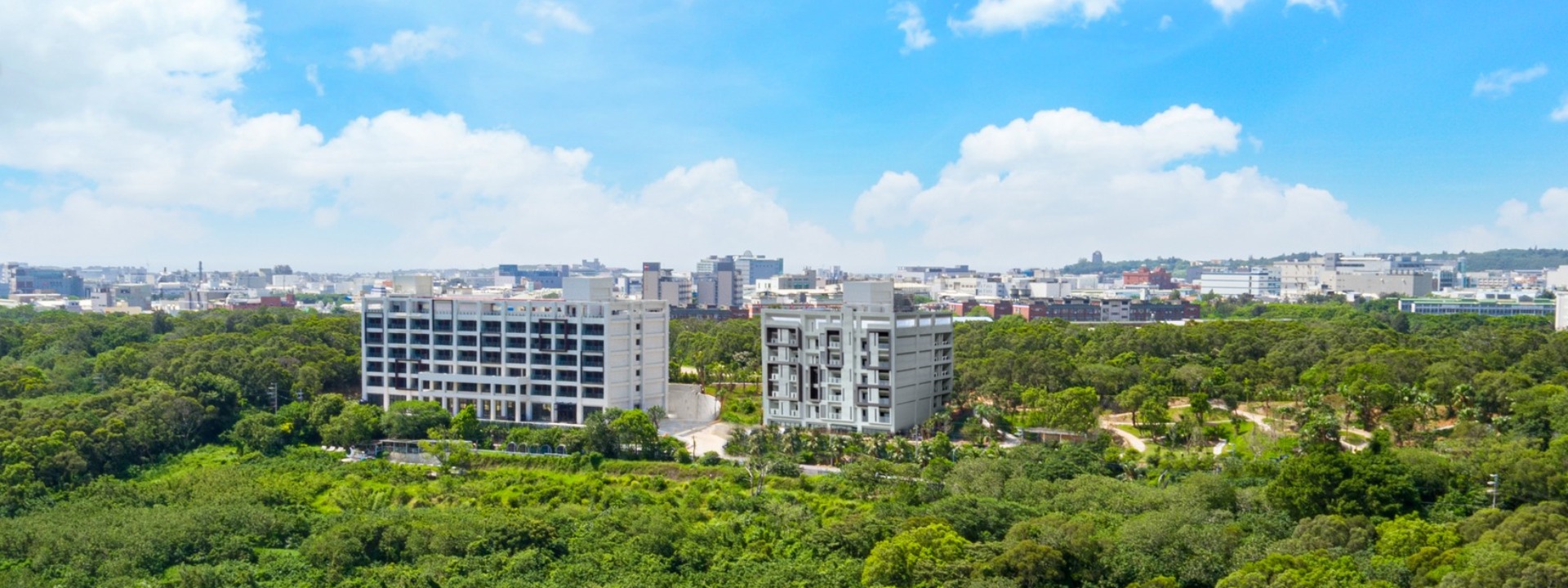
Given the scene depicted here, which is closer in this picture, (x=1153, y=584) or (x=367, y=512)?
(x=1153, y=584)

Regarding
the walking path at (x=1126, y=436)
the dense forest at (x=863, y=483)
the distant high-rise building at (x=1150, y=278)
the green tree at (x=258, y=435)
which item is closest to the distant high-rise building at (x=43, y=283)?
the dense forest at (x=863, y=483)

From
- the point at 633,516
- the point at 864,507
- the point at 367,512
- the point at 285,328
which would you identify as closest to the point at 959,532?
the point at 864,507

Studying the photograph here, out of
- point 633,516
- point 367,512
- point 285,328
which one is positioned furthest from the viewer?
point 285,328

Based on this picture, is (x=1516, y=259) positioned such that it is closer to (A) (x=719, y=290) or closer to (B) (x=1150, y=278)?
(B) (x=1150, y=278)

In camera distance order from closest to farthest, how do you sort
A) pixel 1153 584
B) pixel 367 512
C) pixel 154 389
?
pixel 1153 584, pixel 367 512, pixel 154 389

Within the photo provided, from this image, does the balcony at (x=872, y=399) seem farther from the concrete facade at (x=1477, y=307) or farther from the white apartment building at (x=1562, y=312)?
the concrete facade at (x=1477, y=307)

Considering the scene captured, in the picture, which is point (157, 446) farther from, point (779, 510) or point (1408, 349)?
point (1408, 349)

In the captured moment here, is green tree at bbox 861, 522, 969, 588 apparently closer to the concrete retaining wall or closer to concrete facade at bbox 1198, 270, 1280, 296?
the concrete retaining wall

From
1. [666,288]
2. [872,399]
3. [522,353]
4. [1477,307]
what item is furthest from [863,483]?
[1477,307]

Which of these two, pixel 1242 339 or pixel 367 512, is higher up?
pixel 1242 339
